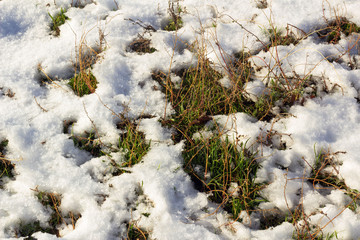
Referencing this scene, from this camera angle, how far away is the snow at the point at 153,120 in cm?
212

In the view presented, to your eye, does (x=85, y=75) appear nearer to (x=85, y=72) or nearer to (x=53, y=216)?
(x=85, y=72)

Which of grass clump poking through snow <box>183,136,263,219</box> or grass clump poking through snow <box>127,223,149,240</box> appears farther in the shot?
grass clump poking through snow <box>183,136,263,219</box>

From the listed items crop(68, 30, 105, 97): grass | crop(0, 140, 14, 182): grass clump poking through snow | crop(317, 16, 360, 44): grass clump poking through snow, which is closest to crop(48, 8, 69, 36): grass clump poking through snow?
crop(68, 30, 105, 97): grass

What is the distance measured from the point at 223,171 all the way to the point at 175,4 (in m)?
2.30

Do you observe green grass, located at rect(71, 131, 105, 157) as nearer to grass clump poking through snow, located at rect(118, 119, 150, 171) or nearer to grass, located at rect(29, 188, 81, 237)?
grass clump poking through snow, located at rect(118, 119, 150, 171)

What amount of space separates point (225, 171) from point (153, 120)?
0.75 metres

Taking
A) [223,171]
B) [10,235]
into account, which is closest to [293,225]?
[223,171]

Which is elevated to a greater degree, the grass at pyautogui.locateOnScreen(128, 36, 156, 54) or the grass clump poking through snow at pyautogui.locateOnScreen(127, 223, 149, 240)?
the grass at pyautogui.locateOnScreen(128, 36, 156, 54)

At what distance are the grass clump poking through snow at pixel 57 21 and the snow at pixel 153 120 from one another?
0.06 metres

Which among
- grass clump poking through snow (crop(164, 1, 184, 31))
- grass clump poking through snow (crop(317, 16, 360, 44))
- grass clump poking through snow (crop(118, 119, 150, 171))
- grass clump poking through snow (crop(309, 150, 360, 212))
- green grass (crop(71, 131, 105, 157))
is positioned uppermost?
grass clump poking through snow (crop(317, 16, 360, 44))

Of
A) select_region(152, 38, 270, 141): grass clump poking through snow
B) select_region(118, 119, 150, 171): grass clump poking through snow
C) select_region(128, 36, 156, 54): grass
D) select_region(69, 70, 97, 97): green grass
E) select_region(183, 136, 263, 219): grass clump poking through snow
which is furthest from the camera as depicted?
select_region(128, 36, 156, 54): grass

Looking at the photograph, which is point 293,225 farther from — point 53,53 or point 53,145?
point 53,53

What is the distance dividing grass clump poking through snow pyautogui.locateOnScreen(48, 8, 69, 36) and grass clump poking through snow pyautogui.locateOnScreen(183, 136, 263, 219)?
2037 millimetres

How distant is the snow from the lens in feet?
6.97
